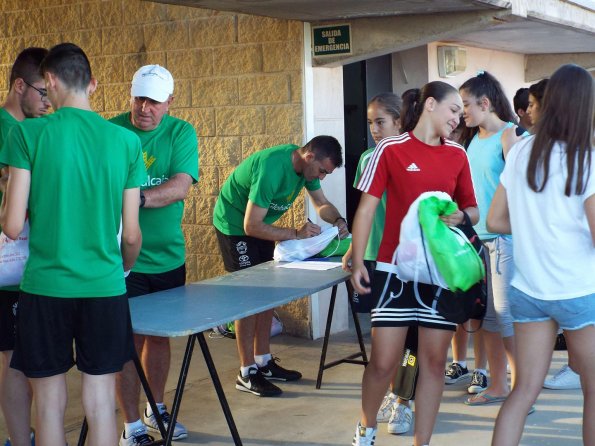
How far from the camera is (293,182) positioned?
17.7 feet

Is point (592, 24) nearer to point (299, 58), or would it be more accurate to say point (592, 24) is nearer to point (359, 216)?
point (299, 58)

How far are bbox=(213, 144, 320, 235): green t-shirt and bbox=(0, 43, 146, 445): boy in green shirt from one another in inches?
71.0

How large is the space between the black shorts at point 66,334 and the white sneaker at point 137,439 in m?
1.10

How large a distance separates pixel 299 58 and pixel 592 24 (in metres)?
3.49

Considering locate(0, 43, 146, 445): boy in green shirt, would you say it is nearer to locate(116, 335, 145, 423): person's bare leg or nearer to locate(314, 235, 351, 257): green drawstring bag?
locate(116, 335, 145, 423): person's bare leg

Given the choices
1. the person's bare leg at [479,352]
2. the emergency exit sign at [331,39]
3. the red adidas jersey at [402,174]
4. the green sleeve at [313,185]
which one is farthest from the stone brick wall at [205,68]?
the red adidas jersey at [402,174]

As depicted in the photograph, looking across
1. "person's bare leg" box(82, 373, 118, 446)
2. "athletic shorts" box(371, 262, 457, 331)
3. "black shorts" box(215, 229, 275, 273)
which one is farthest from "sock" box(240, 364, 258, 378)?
"person's bare leg" box(82, 373, 118, 446)

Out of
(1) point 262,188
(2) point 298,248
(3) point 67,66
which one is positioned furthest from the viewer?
(2) point 298,248

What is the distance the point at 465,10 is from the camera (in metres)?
5.98

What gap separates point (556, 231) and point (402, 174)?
0.85 m

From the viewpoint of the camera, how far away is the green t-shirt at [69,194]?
3262mm

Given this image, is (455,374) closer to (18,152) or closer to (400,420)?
(400,420)

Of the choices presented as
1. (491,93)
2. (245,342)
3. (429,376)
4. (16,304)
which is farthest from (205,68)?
(429,376)

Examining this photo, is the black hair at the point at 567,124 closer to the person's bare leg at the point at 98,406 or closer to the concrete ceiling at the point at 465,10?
the person's bare leg at the point at 98,406
